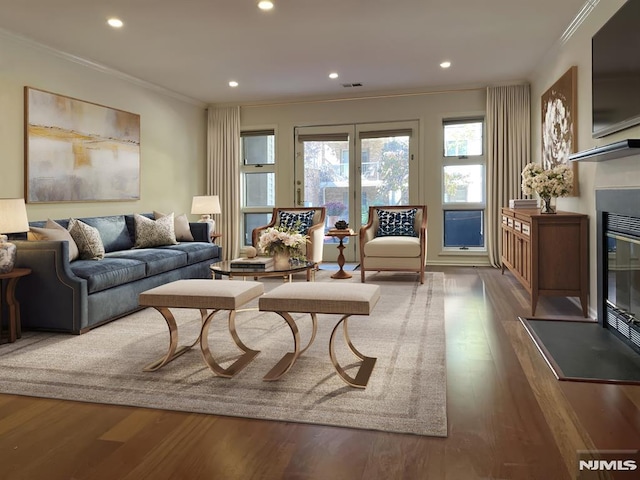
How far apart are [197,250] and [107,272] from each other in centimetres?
171

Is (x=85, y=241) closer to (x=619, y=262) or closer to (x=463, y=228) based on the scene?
(x=619, y=262)

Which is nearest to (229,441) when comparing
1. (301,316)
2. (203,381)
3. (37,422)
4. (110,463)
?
(110,463)

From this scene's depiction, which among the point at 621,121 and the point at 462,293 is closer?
the point at 621,121

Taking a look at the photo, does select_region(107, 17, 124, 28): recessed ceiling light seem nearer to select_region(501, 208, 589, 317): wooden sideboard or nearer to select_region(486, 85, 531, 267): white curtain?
select_region(501, 208, 589, 317): wooden sideboard

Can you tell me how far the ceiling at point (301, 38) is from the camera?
4051 millimetres

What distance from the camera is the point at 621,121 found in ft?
10.3

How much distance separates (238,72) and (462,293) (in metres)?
3.76

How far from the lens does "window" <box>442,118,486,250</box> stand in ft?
23.2

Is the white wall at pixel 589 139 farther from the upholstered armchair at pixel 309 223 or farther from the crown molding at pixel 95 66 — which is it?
the crown molding at pixel 95 66

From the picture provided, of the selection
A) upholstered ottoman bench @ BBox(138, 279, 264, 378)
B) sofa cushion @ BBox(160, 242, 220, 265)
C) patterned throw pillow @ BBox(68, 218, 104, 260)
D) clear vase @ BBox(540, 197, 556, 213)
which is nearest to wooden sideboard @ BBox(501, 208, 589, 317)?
clear vase @ BBox(540, 197, 556, 213)

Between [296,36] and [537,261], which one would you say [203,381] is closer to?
[537,261]

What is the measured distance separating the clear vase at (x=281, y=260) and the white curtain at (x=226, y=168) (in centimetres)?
415

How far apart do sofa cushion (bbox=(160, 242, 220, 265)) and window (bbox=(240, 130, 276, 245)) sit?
6.90 ft

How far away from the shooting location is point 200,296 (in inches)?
103
